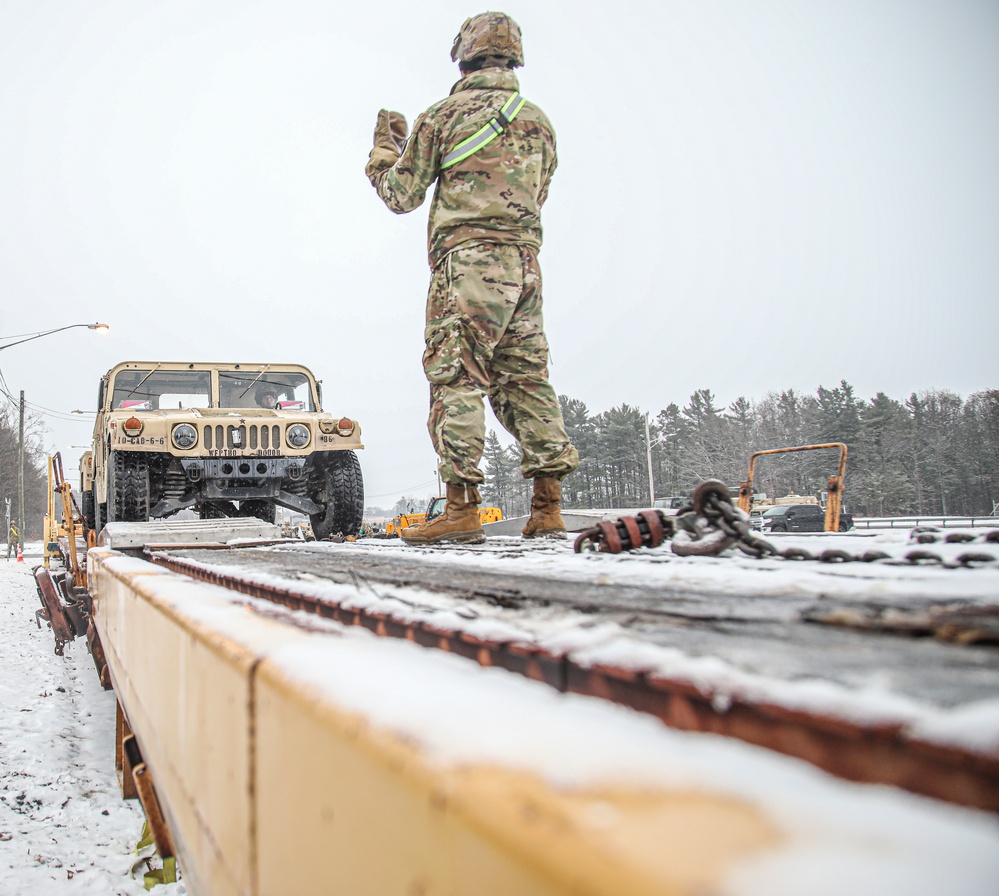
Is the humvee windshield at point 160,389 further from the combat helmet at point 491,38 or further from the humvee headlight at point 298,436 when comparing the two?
the combat helmet at point 491,38

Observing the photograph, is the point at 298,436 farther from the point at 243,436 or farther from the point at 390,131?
the point at 390,131

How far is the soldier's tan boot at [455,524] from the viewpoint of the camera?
2.34 meters

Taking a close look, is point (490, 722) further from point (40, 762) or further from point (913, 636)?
point (40, 762)

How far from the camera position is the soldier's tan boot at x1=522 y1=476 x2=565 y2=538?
250 cm

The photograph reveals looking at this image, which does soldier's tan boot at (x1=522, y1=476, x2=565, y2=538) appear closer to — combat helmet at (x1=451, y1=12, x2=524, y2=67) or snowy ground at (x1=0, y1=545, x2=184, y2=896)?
snowy ground at (x1=0, y1=545, x2=184, y2=896)

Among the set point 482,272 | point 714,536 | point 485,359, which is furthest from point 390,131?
point 714,536

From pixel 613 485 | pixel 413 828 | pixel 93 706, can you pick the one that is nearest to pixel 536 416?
pixel 413 828

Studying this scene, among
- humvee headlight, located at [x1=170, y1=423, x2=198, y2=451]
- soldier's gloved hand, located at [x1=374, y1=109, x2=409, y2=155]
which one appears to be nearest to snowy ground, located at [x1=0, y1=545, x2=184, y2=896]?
humvee headlight, located at [x1=170, y1=423, x2=198, y2=451]

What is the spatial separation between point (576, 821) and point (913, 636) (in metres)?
0.32

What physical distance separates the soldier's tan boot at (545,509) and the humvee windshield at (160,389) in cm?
452

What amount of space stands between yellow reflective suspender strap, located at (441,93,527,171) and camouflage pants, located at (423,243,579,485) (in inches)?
14.3

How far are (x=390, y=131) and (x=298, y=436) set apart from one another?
2.76 meters

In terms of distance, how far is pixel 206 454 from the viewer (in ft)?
16.3

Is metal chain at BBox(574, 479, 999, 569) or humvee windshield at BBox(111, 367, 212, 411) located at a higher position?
humvee windshield at BBox(111, 367, 212, 411)
